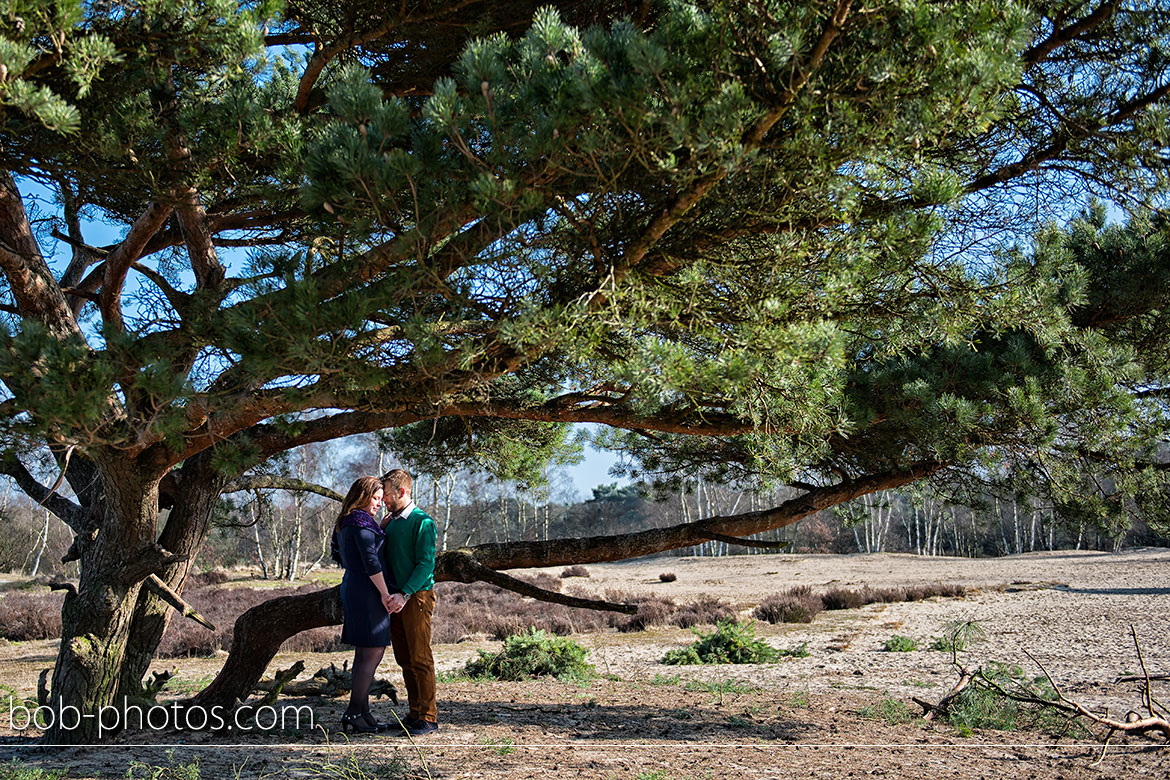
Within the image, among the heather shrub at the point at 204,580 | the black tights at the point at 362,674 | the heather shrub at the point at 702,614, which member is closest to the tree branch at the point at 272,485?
the black tights at the point at 362,674

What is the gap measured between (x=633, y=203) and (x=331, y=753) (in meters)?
3.26

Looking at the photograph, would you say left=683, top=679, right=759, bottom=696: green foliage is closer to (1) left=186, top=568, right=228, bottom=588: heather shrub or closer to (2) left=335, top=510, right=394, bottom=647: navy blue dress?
(2) left=335, top=510, right=394, bottom=647: navy blue dress

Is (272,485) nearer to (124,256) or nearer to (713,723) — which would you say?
(124,256)

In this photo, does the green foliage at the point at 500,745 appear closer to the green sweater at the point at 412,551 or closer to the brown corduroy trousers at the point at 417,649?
the brown corduroy trousers at the point at 417,649

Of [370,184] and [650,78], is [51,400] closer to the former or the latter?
[370,184]

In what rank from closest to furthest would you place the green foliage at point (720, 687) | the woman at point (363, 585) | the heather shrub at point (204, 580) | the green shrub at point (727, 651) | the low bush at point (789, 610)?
1. the woman at point (363, 585)
2. the green foliage at point (720, 687)
3. the green shrub at point (727, 651)
4. the low bush at point (789, 610)
5. the heather shrub at point (204, 580)

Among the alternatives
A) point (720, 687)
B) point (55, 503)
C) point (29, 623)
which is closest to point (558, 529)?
point (29, 623)

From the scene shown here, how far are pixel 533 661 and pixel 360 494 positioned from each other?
4.66 m

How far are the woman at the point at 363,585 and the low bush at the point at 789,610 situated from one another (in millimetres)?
12024

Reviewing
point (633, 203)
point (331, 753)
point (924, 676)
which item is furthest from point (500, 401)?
point (924, 676)

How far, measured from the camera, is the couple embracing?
13.8ft

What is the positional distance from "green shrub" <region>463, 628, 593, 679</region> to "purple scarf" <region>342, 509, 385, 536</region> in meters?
4.50

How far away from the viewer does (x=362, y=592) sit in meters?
4.27

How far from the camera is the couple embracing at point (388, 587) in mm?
4195
